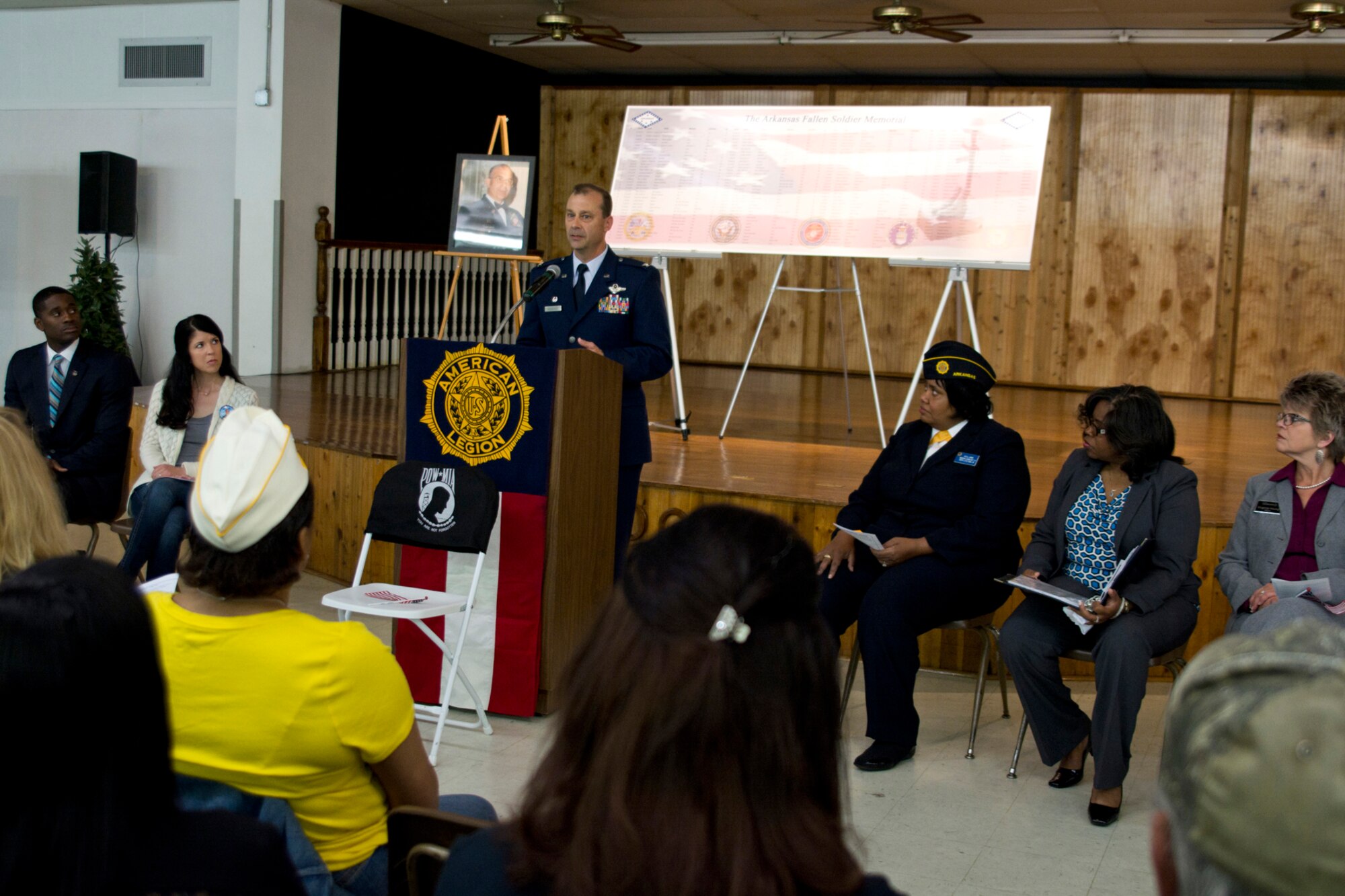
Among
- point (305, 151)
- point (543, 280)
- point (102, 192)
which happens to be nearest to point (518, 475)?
point (543, 280)

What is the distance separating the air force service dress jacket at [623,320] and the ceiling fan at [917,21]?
180 inches

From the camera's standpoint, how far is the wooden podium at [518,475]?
147 inches

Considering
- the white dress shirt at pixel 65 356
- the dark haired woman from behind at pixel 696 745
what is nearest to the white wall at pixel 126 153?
the white dress shirt at pixel 65 356

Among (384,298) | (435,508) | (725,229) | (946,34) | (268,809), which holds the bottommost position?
(268,809)

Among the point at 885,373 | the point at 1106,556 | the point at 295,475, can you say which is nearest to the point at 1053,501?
the point at 1106,556

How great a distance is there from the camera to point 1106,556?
354 cm

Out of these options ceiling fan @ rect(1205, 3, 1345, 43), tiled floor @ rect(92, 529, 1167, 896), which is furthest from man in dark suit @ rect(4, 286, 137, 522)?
ceiling fan @ rect(1205, 3, 1345, 43)

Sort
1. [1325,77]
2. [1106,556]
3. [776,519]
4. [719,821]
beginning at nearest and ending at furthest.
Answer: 1. [719,821]
2. [776,519]
3. [1106,556]
4. [1325,77]

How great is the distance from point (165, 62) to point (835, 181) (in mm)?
5876

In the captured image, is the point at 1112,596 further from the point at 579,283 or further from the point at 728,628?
the point at 728,628

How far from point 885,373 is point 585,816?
10.00m

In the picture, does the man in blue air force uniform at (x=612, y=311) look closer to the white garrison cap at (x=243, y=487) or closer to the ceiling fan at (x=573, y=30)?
the white garrison cap at (x=243, y=487)

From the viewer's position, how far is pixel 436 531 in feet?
12.0

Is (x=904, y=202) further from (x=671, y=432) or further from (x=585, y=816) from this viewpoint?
(x=585, y=816)
